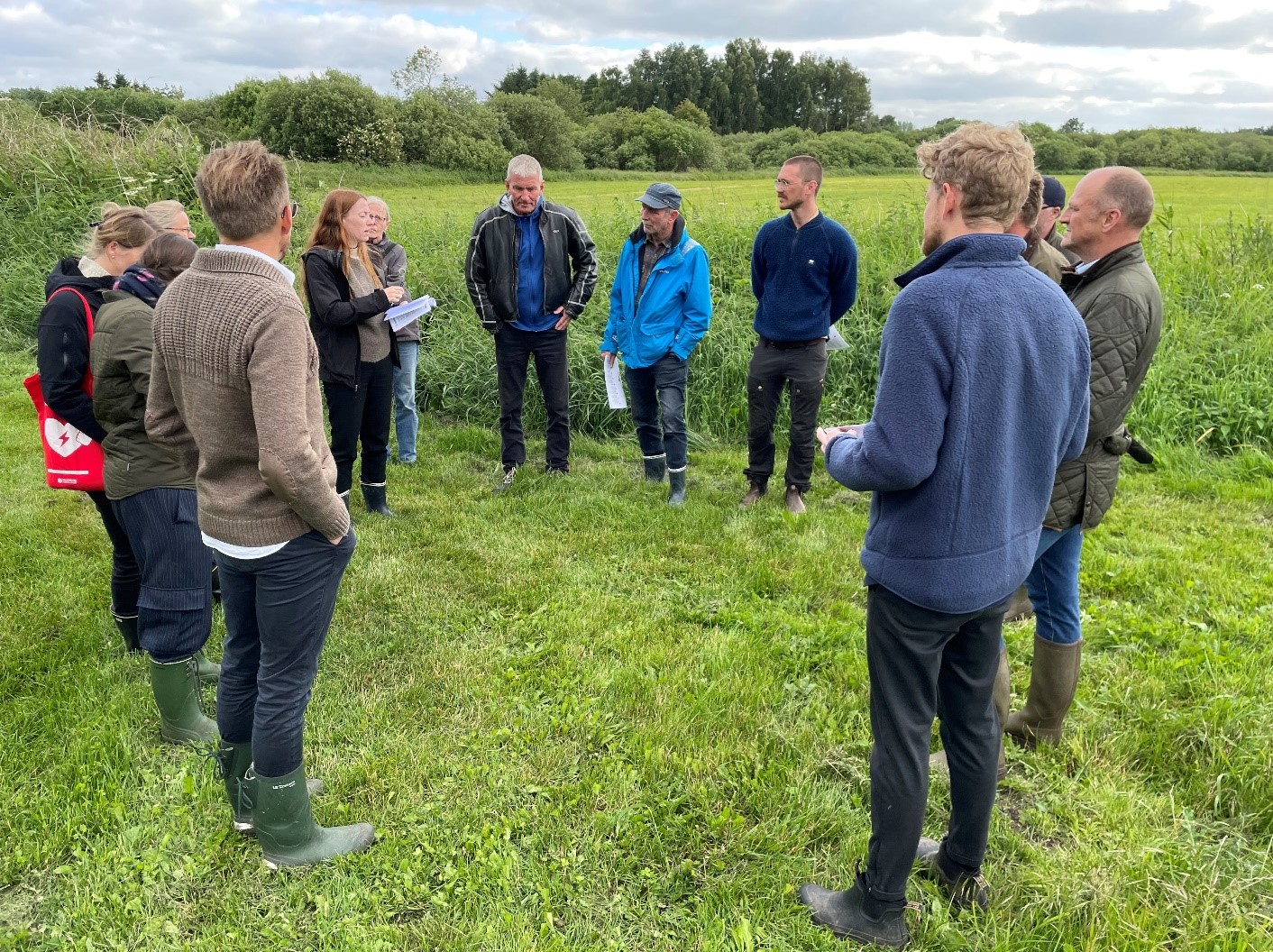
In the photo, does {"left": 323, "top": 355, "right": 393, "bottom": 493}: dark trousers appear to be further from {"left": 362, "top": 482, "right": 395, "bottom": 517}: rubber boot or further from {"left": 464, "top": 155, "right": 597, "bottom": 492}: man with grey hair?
{"left": 464, "top": 155, "right": 597, "bottom": 492}: man with grey hair

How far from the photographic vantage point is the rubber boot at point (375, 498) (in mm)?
5582

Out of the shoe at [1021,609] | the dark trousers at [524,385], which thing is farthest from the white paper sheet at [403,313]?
the shoe at [1021,609]

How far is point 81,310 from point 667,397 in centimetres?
368

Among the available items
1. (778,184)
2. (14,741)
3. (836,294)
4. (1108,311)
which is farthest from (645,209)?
(14,741)

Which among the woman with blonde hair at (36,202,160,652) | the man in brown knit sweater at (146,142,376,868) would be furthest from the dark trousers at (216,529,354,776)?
the woman with blonde hair at (36,202,160,652)

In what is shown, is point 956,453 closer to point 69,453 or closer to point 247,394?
point 247,394

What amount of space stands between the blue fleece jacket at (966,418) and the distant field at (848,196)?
31.3 feet

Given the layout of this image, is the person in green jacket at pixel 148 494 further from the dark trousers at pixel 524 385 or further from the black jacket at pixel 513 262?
the dark trousers at pixel 524 385

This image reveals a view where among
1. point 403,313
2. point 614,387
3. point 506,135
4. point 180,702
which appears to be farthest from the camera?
point 506,135

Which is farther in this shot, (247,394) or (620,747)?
(620,747)

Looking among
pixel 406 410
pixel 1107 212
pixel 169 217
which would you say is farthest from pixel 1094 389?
pixel 406 410

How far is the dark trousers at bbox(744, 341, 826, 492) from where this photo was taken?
18.9ft

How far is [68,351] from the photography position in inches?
123

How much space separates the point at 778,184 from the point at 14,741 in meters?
4.94
